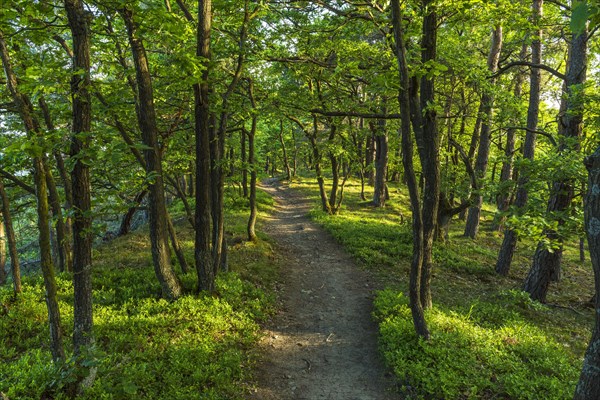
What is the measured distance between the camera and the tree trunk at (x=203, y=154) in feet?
27.0

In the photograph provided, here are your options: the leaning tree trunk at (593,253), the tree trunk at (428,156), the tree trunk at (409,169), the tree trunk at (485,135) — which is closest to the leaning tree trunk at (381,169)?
the tree trunk at (485,135)

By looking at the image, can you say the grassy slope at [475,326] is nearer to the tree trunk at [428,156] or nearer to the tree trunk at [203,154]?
the tree trunk at [428,156]

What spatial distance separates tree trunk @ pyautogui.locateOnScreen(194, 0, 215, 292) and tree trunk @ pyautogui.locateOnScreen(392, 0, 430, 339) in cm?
428

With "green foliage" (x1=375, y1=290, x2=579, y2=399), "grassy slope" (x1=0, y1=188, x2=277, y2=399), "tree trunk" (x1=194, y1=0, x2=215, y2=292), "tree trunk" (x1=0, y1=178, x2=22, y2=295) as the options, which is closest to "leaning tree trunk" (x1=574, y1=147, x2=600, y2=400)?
"green foliage" (x1=375, y1=290, x2=579, y2=399)

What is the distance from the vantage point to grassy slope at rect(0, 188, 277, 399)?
551cm

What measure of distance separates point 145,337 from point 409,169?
648 cm

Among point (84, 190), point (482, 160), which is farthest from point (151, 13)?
point (482, 160)

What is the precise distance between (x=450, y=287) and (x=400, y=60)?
8547 millimetres

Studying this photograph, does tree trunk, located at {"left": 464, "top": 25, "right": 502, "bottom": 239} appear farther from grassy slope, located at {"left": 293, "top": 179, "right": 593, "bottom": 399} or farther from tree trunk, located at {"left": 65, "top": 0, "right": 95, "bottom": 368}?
tree trunk, located at {"left": 65, "top": 0, "right": 95, "bottom": 368}

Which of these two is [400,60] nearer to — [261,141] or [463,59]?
[463,59]

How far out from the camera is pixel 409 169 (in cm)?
689

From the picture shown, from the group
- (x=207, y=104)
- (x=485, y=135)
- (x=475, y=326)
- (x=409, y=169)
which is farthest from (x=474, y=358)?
(x=485, y=135)

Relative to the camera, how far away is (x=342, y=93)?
611 inches

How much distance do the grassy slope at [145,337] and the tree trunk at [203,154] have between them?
32.7 inches
